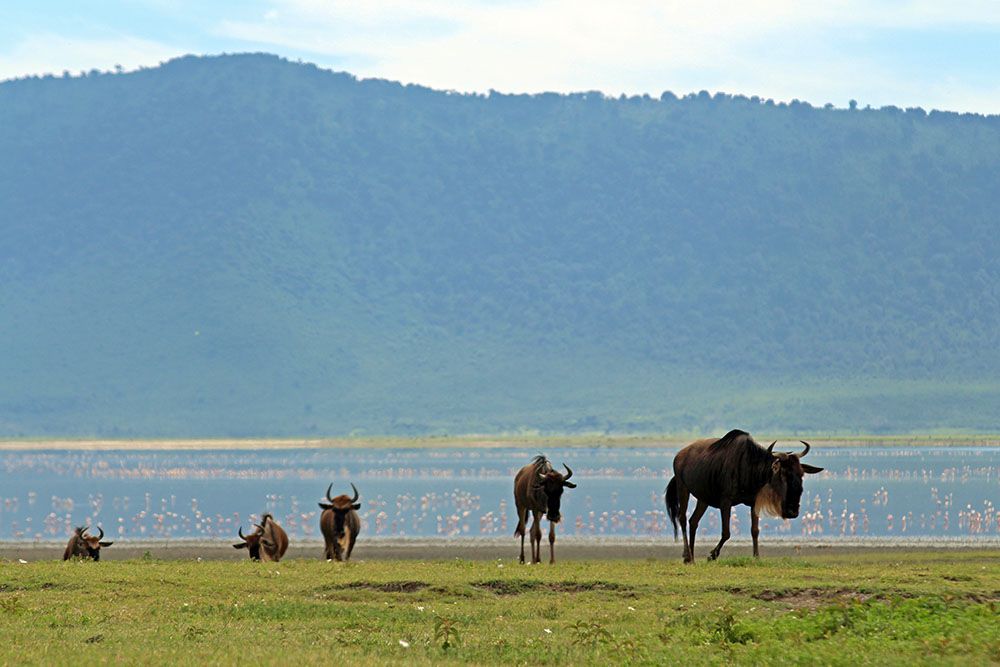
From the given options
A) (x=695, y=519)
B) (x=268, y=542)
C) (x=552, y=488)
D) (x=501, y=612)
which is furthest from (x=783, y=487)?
(x=268, y=542)

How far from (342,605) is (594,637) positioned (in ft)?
13.9

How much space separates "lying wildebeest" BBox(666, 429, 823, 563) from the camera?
27.3m

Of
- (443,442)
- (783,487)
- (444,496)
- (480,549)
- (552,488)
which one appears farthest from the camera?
(443,442)

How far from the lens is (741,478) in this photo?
27.6 metres

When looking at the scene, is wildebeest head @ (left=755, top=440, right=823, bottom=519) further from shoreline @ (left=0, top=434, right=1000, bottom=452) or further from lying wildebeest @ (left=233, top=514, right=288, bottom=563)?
shoreline @ (left=0, top=434, right=1000, bottom=452)

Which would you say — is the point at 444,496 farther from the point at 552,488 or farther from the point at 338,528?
the point at 552,488

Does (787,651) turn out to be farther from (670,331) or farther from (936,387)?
(670,331)

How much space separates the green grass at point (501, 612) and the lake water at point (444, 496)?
651 inches

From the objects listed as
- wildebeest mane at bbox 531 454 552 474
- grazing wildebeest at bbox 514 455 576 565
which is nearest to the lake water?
grazing wildebeest at bbox 514 455 576 565

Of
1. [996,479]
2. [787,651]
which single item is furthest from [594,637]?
[996,479]

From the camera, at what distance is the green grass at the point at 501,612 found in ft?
52.7

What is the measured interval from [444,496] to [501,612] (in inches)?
1782

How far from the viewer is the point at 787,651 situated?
15.9 m

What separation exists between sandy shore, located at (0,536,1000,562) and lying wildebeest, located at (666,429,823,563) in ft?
13.8
